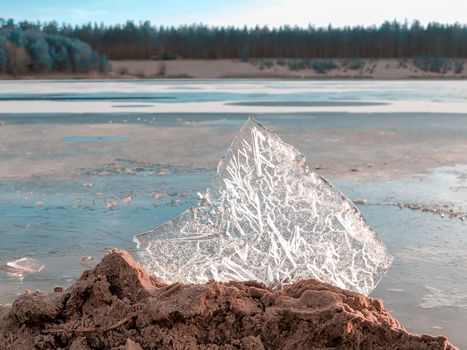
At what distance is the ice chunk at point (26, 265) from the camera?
4.68 metres

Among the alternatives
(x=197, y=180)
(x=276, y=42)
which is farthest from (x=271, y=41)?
(x=197, y=180)

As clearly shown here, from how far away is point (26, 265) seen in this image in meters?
4.80

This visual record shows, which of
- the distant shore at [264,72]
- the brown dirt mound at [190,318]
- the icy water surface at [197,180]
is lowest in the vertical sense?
the distant shore at [264,72]

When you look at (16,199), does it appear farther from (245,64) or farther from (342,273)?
(245,64)

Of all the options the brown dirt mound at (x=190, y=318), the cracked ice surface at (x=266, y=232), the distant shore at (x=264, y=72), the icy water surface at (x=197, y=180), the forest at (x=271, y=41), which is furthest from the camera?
the forest at (x=271, y=41)

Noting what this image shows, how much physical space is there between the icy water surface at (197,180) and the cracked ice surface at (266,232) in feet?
1.71

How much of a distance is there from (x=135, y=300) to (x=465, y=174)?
6217 mm

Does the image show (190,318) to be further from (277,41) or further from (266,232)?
(277,41)

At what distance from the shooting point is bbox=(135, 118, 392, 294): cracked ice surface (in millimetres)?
3547

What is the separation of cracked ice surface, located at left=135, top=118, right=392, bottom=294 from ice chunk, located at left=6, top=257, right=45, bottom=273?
1.16m

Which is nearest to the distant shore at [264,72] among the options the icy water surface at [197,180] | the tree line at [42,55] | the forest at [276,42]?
the tree line at [42,55]

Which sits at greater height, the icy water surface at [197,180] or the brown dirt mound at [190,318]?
the brown dirt mound at [190,318]

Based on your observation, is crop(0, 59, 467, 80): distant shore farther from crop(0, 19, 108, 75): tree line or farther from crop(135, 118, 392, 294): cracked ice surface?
crop(135, 118, 392, 294): cracked ice surface

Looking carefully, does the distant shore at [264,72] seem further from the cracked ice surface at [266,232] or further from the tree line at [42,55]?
the cracked ice surface at [266,232]
